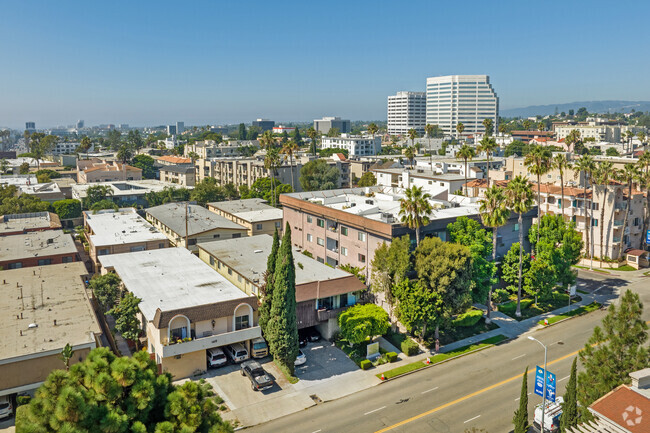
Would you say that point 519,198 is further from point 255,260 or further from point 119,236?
point 119,236

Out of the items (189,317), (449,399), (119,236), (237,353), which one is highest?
(119,236)

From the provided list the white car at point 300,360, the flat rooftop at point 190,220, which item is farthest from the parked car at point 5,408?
the flat rooftop at point 190,220

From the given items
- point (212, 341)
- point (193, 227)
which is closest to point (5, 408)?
point (212, 341)

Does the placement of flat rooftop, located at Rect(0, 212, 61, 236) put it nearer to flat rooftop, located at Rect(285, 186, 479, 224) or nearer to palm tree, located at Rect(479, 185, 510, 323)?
flat rooftop, located at Rect(285, 186, 479, 224)

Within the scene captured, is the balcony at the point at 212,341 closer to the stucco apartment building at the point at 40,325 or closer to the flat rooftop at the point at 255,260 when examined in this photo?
the stucco apartment building at the point at 40,325

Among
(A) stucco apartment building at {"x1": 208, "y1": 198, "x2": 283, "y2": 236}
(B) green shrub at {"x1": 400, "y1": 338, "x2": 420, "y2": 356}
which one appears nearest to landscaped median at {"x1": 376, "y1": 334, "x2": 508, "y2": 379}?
(B) green shrub at {"x1": 400, "y1": 338, "x2": 420, "y2": 356}

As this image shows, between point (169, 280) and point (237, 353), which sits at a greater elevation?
point (169, 280)
